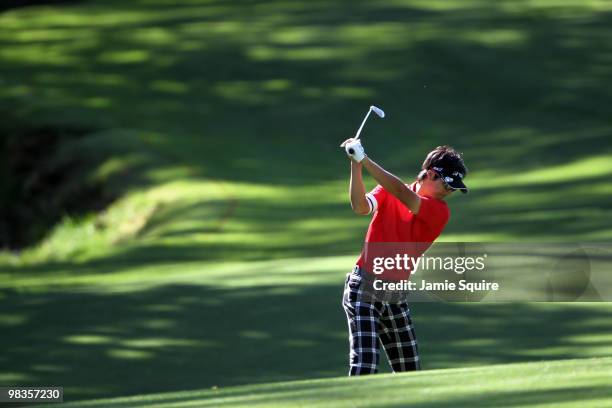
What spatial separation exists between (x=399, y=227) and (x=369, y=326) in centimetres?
58

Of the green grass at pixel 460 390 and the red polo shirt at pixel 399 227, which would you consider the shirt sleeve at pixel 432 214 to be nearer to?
the red polo shirt at pixel 399 227

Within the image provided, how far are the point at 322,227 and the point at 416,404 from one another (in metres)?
14.9

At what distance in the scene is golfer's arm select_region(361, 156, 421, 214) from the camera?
661cm

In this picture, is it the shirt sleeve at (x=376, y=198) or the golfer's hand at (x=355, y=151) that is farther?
the shirt sleeve at (x=376, y=198)

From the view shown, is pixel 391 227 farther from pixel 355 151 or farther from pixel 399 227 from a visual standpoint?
pixel 355 151

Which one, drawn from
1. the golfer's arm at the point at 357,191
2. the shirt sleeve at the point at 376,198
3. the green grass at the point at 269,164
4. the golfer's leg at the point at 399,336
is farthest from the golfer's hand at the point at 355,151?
the green grass at the point at 269,164

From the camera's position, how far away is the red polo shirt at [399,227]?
6.88m

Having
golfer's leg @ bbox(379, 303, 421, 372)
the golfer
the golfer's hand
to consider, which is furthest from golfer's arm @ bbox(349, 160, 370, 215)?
golfer's leg @ bbox(379, 303, 421, 372)

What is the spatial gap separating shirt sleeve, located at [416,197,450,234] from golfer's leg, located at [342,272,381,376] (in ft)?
1.79

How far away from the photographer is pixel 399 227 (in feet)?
22.7

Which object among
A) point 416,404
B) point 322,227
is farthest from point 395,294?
point 322,227

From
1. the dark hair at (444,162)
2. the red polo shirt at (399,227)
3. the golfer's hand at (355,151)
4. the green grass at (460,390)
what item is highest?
the dark hair at (444,162)

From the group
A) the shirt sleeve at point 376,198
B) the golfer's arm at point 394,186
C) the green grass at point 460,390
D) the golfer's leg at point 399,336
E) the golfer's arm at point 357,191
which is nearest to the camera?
the green grass at point 460,390

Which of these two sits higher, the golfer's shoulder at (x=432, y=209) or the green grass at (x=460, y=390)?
the golfer's shoulder at (x=432, y=209)
